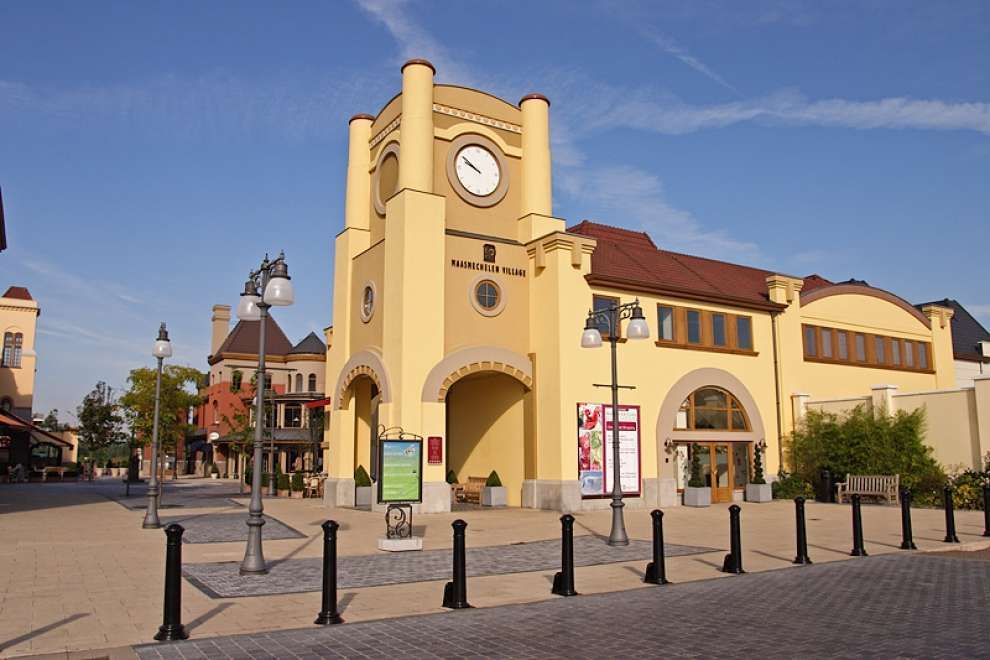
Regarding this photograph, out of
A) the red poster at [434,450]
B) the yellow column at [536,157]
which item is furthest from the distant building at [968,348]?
the red poster at [434,450]

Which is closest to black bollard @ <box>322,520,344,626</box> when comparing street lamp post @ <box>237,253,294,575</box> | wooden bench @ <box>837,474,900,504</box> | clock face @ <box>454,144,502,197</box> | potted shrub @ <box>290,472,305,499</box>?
street lamp post @ <box>237,253,294,575</box>

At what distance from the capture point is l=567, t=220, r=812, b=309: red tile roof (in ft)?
88.0

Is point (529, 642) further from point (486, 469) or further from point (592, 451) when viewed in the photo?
point (486, 469)

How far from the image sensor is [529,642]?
7.78 meters

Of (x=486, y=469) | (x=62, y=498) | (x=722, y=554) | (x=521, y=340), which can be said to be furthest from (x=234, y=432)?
(x=722, y=554)

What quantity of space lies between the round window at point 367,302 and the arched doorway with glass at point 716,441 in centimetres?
1067

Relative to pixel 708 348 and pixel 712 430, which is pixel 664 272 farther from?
Answer: pixel 712 430

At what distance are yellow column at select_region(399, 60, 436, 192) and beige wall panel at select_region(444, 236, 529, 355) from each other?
2.07 metres

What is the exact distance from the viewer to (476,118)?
2638cm

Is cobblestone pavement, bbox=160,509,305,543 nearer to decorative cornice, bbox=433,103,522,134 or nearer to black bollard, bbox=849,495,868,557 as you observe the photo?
black bollard, bbox=849,495,868,557

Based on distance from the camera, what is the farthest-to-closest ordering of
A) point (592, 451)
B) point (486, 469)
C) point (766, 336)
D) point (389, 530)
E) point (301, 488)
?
point (301, 488) < point (766, 336) < point (486, 469) < point (592, 451) < point (389, 530)

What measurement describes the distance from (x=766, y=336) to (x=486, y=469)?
11.5 m

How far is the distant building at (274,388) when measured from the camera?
53.4 m

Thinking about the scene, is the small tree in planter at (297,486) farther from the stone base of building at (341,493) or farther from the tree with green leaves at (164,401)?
the tree with green leaves at (164,401)
